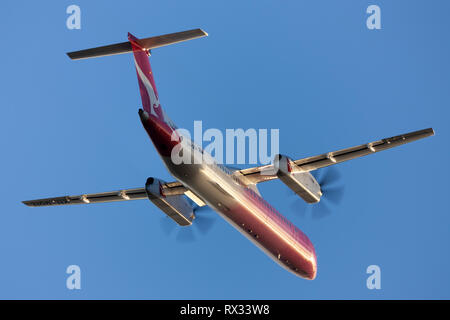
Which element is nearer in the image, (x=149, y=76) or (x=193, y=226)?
(x=149, y=76)

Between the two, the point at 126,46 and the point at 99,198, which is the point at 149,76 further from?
the point at 99,198

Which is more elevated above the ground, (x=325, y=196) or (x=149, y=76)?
(x=149, y=76)

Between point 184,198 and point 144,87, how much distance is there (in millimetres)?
6924

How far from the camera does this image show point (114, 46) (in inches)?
1057

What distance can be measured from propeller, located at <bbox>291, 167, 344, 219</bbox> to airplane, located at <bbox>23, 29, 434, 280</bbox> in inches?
9.6

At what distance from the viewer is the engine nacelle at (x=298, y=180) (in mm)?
27422

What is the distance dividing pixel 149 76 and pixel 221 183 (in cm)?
491

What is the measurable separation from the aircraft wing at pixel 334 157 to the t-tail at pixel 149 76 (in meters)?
4.83

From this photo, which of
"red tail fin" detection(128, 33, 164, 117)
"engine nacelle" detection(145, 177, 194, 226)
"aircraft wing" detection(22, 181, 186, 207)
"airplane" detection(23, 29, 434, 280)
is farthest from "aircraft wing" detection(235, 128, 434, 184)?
"red tail fin" detection(128, 33, 164, 117)

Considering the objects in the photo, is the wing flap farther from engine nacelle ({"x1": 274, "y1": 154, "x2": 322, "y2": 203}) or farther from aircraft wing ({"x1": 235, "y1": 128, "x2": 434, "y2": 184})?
engine nacelle ({"x1": 274, "y1": 154, "x2": 322, "y2": 203})

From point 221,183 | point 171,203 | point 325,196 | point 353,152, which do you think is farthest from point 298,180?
point 171,203

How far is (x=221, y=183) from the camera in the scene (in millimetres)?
27156

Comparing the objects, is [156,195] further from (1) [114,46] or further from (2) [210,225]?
(1) [114,46]
